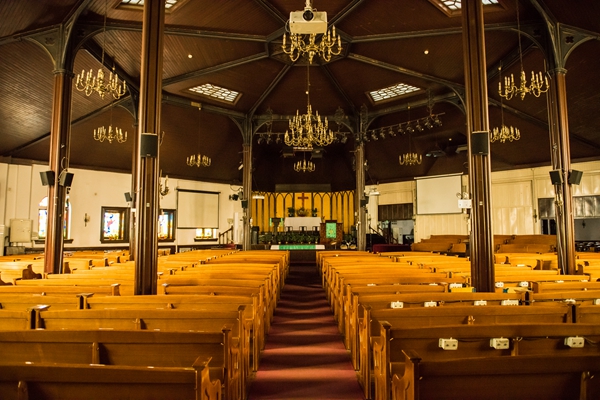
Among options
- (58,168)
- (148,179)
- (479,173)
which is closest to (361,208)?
(479,173)

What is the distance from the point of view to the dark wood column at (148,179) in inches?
216

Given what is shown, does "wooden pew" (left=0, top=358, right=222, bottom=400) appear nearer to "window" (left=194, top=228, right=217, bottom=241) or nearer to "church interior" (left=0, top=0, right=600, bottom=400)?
"church interior" (left=0, top=0, right=600, bottom=400)

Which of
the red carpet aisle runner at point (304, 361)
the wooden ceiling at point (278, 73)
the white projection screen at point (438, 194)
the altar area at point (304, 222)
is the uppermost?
the wooden ceiling at point (278, 73)

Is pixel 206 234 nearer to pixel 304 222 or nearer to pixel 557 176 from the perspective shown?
pixel 304 222

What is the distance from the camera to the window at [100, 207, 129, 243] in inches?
713

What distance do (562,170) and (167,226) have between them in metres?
17.1

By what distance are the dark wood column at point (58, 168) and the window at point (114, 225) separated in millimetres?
9767

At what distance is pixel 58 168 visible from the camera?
29.2 ft

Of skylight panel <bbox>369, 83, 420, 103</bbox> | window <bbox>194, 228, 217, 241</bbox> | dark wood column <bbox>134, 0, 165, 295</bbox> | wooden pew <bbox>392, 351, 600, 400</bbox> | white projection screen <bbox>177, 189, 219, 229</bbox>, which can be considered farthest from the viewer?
window <bbox>194, 228, 217, 241</bbox>

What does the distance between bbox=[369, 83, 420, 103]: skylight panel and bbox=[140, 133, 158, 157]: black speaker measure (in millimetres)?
11630

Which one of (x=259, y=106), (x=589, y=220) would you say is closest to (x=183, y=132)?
(x=259, y=106)

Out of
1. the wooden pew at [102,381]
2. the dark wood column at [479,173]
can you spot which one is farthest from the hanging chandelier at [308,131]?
the wooden pew at [102,381]

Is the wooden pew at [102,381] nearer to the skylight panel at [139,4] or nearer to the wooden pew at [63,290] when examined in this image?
the wooden pew at [63,290]

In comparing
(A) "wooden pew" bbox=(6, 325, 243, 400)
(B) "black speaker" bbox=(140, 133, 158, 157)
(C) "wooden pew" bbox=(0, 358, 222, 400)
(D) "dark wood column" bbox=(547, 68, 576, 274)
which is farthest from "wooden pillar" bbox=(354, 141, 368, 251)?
(C) "wooden pew" bbox=(0, 358, 222, 400)
